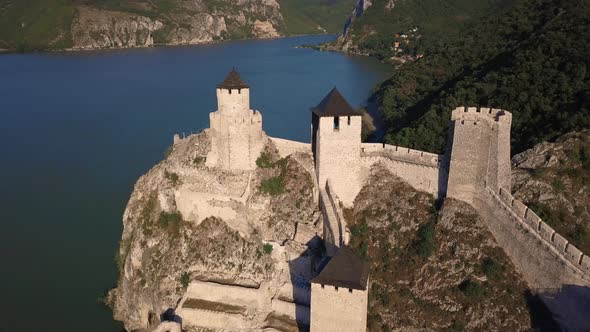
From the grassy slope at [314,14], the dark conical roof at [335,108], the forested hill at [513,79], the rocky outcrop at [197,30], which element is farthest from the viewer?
the grassy slope at [314,14]

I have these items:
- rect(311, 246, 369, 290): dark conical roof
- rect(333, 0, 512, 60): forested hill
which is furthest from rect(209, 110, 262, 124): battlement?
rect(333, 0, 512, 60): forested hill

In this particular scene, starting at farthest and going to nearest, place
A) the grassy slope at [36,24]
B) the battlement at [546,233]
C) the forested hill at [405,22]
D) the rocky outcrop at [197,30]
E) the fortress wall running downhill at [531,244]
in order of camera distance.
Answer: the rocky outcrop at [197,30] → the grassy slope at [36,24] → the forested hill at [405,22] → the fortress wall running downhill at [531,244] → the battlement at [546,233]

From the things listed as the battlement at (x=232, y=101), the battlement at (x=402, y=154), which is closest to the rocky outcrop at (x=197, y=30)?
the battlement at (x=232, y=101)

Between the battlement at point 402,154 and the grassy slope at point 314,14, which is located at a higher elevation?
the grassy slope at point 314,14

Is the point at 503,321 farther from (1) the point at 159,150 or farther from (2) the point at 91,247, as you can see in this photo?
(1) the point at 159,150

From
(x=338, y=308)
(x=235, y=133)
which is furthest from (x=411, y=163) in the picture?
(x=338, y=308)

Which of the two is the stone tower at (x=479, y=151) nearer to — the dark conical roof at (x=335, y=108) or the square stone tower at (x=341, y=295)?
the dark conical roof at (x=335, y=108)
